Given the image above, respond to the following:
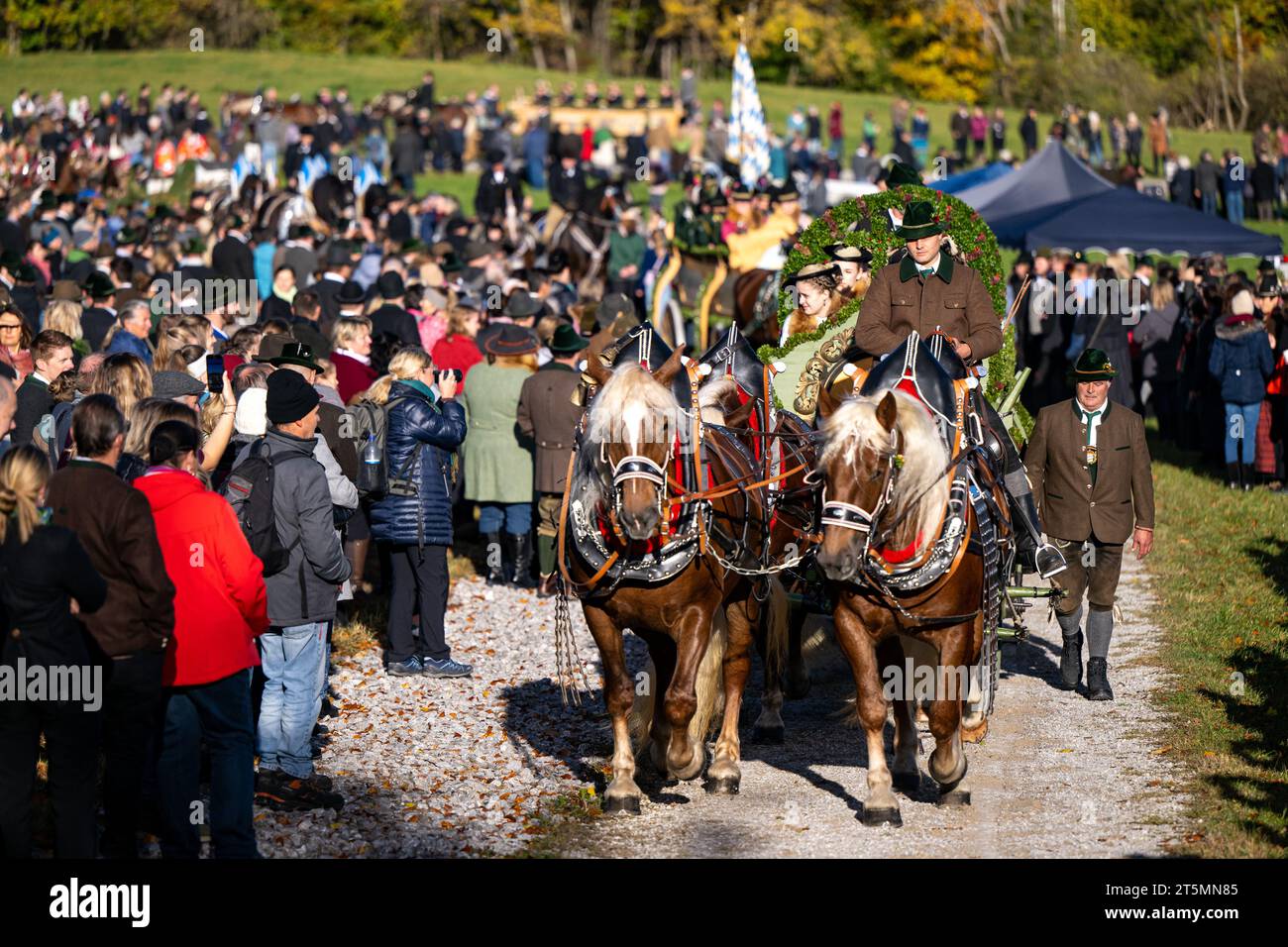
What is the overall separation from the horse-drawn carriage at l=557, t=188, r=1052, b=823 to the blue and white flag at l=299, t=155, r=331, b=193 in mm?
26228

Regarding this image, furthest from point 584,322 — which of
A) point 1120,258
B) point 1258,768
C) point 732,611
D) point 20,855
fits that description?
point 1120,258

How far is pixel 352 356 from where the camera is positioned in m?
12.7

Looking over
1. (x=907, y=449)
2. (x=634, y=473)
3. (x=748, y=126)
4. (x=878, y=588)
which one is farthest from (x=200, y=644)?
(x=748, y=126)

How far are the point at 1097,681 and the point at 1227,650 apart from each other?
1478mm

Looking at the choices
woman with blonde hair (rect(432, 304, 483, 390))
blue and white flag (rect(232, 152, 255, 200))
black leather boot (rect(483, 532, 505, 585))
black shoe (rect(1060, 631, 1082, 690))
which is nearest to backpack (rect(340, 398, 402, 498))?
black leather boot (rect(483, 532, 505, 585))

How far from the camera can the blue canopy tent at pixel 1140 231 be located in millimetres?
22328

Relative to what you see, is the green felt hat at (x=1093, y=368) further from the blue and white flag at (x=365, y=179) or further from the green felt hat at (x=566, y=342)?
the blue and white flag at (x=365, y=179)

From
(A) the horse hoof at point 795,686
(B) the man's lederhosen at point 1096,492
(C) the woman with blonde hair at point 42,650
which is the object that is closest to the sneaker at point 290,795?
(C) the woman with blonde hair at point 42,650

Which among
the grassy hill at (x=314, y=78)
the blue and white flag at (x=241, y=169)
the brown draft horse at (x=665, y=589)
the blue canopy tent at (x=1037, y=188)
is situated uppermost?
the grassy hill at (x=314, y=78)

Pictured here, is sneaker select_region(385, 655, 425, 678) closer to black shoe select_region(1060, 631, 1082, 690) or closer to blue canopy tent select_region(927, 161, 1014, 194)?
black shoe select_region(1060, 631, 1082, 690)

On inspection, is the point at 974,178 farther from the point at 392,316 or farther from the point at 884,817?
the point at 884,817

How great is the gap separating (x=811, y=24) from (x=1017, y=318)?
53840 millimetres

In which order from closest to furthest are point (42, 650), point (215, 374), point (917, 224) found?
point (42, 650) → point (215, 374) → point (917, 224)

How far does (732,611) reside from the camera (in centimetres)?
920
